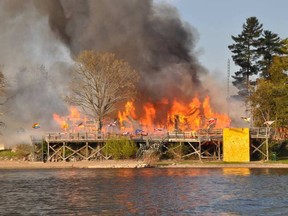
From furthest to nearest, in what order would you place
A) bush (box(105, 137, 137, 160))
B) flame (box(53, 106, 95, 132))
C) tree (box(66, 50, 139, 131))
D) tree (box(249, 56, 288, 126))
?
tree (box(249, 56, 288, 126)), flame (box(53, 106, 95, 132)), tree (box(66, 50, 139, 131)), bush (box(105, 137, 137, 160))

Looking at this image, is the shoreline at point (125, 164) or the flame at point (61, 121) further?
the flame at point (61, 121)

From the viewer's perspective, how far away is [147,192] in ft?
159

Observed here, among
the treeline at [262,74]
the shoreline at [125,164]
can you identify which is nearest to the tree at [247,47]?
the treeline at [262,74]

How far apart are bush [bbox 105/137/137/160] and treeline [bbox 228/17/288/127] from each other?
910 inches

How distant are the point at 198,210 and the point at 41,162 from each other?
4743cm

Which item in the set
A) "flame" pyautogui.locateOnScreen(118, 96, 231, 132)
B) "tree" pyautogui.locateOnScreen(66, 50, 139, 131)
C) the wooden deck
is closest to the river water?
the wooden deck

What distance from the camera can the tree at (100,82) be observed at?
89438mm

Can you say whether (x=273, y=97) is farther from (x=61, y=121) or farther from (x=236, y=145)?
(x=61, y=121)

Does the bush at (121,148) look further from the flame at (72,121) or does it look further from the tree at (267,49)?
the tree at (267,49)

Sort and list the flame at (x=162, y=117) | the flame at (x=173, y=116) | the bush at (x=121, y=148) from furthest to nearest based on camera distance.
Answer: the flame at (x=173, y=116)
the flame at (x=162, y=117)
the bush at (x=121, y=148)

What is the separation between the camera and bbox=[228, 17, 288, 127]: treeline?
91375 mm

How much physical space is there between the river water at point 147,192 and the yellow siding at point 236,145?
9.28m

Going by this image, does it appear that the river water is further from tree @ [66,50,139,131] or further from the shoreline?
tree @ [66,50,139,131]

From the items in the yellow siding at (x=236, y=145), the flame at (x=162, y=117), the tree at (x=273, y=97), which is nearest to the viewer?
the yellow siding at (x=236, y=145)
